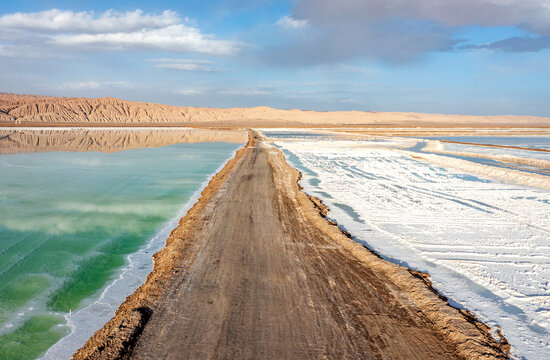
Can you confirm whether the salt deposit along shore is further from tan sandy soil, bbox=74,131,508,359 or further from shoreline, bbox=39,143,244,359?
shoreline, bbox=39,143,244,359

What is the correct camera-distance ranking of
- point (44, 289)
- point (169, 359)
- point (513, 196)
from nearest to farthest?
point (169, 359) → point (44, 289) → point (513, 196)

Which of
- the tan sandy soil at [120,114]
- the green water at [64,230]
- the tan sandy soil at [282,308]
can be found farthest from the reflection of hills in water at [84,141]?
the tan sandy soil at [120,114]

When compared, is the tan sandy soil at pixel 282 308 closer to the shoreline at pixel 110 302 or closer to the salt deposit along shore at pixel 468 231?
the shoreline at pixel 110 302

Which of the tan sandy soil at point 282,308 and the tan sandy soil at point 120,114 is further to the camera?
the tan sandy soil at point 120,114

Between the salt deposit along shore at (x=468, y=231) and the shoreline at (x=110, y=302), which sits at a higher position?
the salt deposit along shore at (x=468, y=231)

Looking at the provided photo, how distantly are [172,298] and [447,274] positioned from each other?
13.8ft

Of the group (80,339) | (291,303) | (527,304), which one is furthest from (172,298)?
(527,304)

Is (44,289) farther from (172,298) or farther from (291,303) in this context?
(291,303)

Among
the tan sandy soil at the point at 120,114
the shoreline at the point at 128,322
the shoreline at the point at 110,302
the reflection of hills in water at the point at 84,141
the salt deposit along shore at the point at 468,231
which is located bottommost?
the shoreline at the point at 110,302

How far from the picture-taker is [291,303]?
4820 millimetres

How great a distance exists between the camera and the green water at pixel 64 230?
4984mm

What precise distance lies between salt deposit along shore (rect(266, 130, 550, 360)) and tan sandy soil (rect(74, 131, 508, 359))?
1.73 feet

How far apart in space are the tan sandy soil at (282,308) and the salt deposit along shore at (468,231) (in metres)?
0.53

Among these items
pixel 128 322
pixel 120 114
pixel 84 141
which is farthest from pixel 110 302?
pixel 120 114
